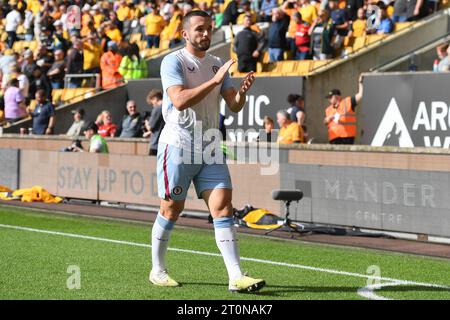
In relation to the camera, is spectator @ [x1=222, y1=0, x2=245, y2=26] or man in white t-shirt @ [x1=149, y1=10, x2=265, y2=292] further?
spectator @ [x1=222, y1=0, x2=245, y2=26]

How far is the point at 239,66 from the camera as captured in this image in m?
22.9

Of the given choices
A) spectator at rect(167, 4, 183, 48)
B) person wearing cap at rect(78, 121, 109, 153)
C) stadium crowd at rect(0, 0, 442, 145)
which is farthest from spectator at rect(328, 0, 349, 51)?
spectator at rect(167, 4, 183, 48)

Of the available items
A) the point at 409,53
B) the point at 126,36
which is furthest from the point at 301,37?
the point at 126,36

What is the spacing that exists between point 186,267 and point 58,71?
59.9ft

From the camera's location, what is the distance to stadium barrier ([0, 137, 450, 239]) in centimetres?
1409

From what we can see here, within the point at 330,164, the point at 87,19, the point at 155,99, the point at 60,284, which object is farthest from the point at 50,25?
the point at 60,284

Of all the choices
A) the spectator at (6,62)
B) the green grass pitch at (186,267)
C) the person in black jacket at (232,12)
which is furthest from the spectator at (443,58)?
the spectator at (6,62)

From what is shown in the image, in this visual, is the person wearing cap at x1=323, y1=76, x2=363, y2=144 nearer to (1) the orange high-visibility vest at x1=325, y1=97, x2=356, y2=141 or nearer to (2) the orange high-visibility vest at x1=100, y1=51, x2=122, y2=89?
(1) the orange high-visibility vest at x1=325, y1=97, x2=356, y2=141

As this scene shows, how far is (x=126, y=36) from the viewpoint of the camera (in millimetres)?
29578

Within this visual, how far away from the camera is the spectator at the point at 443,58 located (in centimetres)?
1825

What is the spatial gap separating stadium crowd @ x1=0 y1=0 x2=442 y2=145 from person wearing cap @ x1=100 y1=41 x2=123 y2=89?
25mm

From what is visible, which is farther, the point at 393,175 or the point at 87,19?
the point at 87,19

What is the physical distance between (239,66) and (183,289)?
47.9 ft
